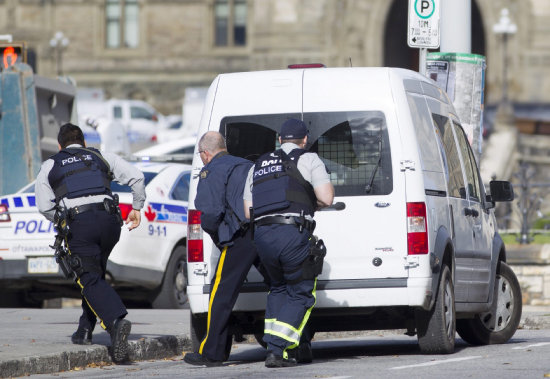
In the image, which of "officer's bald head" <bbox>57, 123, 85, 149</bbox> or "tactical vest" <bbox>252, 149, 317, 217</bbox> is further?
"officer's bald head" <bbox>57, 123, 85, 149</bbox>

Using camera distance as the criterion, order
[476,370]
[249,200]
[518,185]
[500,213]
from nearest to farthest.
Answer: [476,370]
[249,200]
[518,185]
[500,213]

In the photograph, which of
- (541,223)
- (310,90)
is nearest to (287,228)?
(310,90)

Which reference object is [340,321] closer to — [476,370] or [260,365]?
[260,365]

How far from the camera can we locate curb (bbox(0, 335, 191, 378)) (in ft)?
34.0

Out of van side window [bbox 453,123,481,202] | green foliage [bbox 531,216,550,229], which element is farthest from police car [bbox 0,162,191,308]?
green foliage [bbox 531,216,550,229]

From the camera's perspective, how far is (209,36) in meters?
58.9

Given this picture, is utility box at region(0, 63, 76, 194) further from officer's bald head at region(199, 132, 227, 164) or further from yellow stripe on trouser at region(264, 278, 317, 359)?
yellow stripe on trouser at region(264, 278, 317, 359)

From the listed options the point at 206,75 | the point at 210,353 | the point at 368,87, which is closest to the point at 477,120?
the point at 368,87

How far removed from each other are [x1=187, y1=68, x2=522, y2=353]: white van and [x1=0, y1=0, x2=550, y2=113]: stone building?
40904 mm

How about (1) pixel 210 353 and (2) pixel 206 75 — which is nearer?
(1) pixel 210 353

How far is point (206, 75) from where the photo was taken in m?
57.6

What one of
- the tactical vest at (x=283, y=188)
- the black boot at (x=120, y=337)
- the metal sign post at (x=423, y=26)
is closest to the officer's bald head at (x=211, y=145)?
the tactical vest at (x=283, y=188)

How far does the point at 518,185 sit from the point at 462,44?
20.9ft

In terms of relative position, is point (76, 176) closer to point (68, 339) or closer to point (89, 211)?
point (89, 211)
